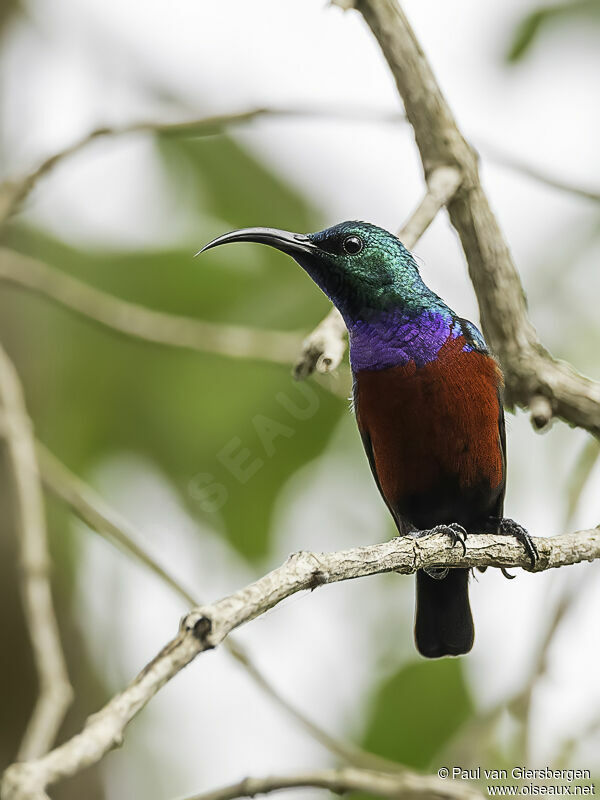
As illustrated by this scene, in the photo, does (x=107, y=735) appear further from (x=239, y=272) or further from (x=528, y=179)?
(x=239, y=272)

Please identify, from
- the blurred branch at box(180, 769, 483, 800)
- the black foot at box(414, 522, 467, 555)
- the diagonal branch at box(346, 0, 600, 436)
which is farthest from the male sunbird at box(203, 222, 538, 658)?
the blurred branch at box(180, 769, 483, 800)

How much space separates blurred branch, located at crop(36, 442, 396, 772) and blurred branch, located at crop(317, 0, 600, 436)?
1163 mm

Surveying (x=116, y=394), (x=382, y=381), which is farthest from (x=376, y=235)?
(x=116, y=394)

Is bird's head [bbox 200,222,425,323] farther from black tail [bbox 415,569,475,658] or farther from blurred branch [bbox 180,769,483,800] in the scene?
blurred branch [bbox 180,769,483,800]

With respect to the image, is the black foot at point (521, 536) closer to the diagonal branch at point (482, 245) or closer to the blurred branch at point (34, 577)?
the diagonal branch at point (482, 245)

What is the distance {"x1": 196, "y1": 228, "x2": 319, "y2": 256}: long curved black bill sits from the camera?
125 inches

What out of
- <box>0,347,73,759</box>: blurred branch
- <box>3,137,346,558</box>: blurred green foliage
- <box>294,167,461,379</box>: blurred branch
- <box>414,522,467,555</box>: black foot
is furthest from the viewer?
<box>3,137,346,558</box>: blurred green foliage

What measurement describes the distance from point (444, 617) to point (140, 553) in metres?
1.17

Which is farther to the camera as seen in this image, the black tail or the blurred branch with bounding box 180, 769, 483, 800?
the black tail

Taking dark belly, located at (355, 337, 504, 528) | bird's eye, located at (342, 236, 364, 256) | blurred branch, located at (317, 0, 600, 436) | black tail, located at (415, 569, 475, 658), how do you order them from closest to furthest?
blurred branch, located at (317, 0, 600, 436)
dark belly, located at (355, 337, 504, 528)
bird's eye, located at (342, 236, 364, 256)
black tail, located at (415, 569, 475, 658)

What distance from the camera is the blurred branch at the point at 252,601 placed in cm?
133

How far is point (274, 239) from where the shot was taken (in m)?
3.25

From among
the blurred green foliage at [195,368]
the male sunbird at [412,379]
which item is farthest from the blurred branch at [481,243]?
the blurred green foliage at [195,368]

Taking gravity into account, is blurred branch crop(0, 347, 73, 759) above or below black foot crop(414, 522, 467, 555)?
below
